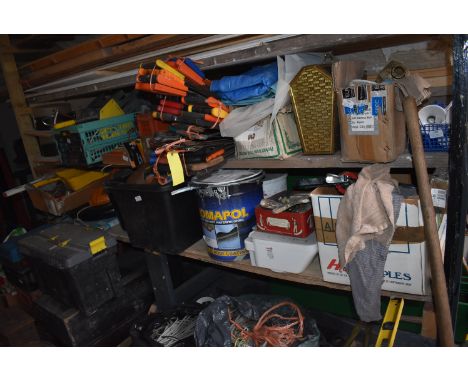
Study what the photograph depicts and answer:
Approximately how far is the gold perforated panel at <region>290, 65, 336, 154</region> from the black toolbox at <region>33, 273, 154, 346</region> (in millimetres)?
1521

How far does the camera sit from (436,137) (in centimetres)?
104

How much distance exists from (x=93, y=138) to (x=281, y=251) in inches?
57.0

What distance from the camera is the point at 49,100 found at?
2.49m

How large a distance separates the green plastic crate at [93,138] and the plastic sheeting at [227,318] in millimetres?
1224

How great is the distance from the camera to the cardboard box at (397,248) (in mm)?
1043

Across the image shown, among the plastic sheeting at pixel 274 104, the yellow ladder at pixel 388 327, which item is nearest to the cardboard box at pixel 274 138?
the plastic sheeting at pixel 274 104

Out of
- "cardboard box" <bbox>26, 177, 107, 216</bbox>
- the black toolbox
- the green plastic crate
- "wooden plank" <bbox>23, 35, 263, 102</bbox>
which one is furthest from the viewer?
"cardboard box" <bbox>26, 177, 107, 216</bbox>

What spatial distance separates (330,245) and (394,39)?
880mm

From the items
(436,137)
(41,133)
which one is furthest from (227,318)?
(41,133)

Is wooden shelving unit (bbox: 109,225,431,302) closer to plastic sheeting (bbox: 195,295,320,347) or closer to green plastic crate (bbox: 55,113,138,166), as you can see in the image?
plastic sheeting (bbox: 195,295,320,347)

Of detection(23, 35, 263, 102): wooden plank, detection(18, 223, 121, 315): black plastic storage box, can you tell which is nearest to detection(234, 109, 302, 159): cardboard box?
detection(23, 35, 263, 102): wooden plank

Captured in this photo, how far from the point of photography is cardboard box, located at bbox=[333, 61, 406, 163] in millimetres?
1026

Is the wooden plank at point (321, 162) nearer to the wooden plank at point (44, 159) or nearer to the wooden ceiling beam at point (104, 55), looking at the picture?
the wooden ceiling beam at point (104, 55)

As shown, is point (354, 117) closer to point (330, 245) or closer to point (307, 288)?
point (330, 245)
